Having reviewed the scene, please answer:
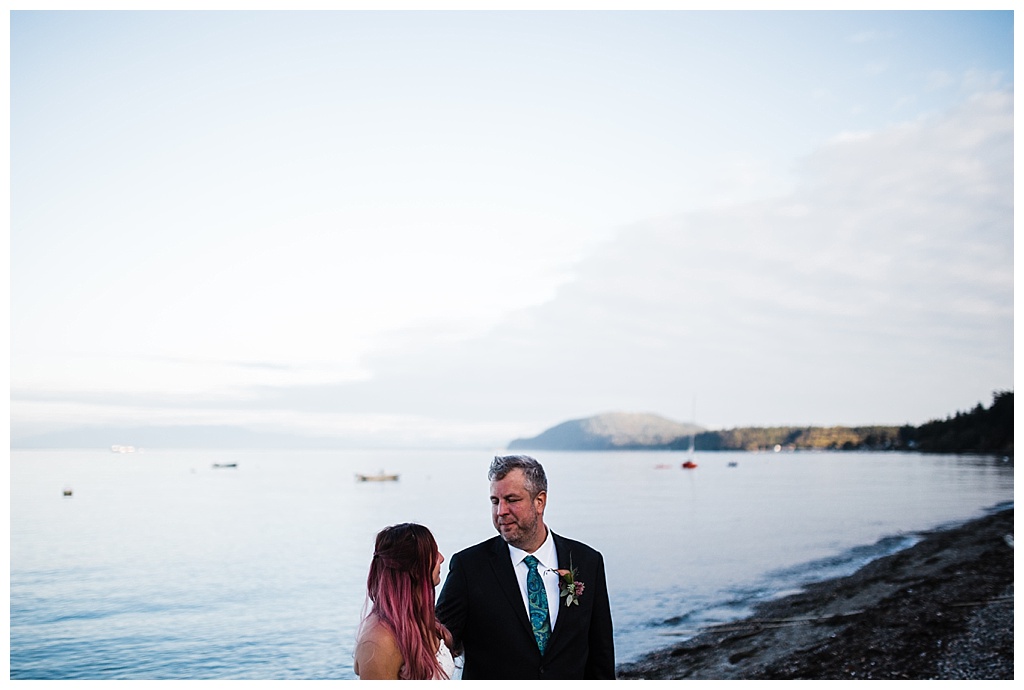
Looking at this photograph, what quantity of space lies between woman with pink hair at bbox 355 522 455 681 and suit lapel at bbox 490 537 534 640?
0.81 ft

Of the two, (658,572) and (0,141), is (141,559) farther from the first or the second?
(0,141)

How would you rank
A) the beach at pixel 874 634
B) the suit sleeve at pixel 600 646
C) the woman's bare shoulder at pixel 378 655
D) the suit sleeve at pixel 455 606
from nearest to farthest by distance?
the woman's bare shoulder at pixel 378 655 → the suit sleeve at pixel 455 606 → the suit sleeve at pixel 600 646 → the beach at pixel 874 634

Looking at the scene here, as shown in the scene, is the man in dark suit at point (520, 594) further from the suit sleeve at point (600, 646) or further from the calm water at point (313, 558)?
the calm water at point (313, 558)

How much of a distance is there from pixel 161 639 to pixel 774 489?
4294cm

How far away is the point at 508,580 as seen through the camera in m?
2.44

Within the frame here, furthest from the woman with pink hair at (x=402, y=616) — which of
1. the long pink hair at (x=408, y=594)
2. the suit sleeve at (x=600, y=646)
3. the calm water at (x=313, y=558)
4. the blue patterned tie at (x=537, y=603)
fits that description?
the calm water at (x=313, y=558)

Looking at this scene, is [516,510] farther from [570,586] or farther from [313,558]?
[313,558]

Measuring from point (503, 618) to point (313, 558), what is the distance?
2297 cm

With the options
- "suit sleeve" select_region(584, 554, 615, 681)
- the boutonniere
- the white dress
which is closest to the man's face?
the boutonniere

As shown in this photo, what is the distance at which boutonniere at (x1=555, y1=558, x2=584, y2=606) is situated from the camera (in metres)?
2.46

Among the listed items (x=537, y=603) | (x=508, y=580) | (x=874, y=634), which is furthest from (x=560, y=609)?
(x=874, y=634)

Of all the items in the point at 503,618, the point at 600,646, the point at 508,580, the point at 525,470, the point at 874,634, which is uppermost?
the point at 525,470

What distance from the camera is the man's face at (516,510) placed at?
2.42 m

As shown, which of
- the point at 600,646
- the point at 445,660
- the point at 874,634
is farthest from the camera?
the point at 874,634
